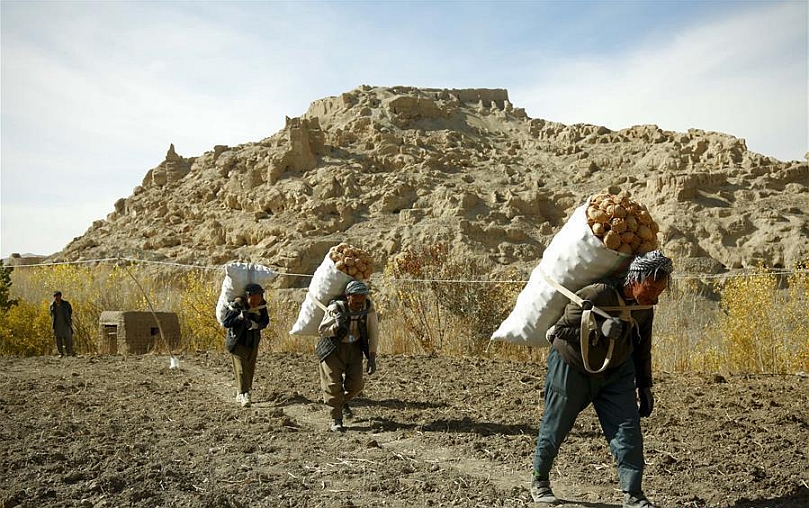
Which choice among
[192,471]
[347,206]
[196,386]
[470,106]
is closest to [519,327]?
[192,471]

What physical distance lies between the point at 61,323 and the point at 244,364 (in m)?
7.11

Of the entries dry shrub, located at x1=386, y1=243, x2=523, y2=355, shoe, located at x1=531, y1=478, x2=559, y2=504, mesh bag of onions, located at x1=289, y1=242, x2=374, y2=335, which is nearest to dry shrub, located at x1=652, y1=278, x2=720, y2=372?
dry shrub, located at x1=386, y1=243, x2=523, y2=355

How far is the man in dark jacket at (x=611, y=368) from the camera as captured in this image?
3826 millimetres

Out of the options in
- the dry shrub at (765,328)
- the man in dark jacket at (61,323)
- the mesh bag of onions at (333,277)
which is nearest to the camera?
the mesh bag of onions at (333,277)

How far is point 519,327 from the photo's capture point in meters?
4.39

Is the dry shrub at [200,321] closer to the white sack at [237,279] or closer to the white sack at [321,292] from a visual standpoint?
the white sack at [237,279]

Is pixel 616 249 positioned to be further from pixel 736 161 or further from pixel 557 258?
pixel 736 161

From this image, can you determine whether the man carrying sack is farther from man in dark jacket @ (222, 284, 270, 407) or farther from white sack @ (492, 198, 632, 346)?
white sack @ (492, 198, 632, 346)

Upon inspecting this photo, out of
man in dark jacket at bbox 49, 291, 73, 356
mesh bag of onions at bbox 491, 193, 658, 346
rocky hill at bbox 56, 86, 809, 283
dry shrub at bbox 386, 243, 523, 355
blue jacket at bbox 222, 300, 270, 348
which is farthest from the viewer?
rocky hill at bbox 56, 86, 809, 283

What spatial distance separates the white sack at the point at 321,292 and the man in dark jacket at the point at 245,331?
0.75 metres

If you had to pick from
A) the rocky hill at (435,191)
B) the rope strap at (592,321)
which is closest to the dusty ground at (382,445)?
the rope strap at (592,321)

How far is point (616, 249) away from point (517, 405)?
3.60 metres

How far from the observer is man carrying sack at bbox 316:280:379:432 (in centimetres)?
658

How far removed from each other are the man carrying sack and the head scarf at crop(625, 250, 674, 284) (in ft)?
10.6
